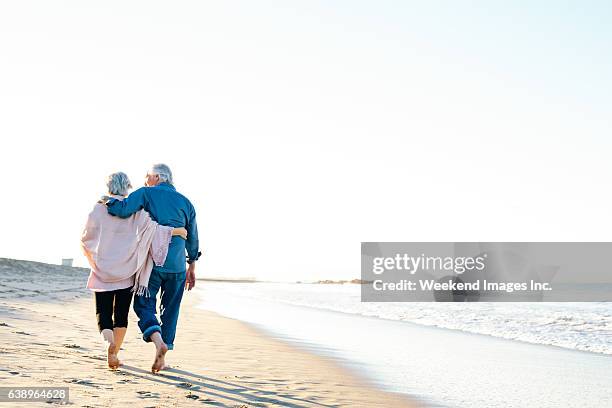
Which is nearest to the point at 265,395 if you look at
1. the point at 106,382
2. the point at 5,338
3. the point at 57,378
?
the point at 106,382

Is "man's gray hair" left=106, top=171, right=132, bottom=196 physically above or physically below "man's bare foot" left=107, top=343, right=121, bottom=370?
above

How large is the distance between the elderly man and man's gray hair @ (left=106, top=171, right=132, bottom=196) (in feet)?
0.40

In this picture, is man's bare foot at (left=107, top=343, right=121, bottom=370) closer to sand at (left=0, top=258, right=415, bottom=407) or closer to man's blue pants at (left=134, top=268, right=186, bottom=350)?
sand at (left=0, top=258, right=415, bottom=407)

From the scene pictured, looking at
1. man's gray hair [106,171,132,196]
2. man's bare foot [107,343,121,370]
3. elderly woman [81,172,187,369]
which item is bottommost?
man's bare foot [107,343,121,370]

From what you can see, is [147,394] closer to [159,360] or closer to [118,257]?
[159,360]

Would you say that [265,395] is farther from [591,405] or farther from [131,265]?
[591,405]

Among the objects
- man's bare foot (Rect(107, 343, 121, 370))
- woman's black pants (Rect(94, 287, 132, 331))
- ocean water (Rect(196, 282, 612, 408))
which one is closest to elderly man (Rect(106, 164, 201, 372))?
woman's black pants (Rect(94, 287, 132, 331))

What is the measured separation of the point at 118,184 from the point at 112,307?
1.13 m

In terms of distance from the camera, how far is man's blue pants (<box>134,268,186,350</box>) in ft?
18.0

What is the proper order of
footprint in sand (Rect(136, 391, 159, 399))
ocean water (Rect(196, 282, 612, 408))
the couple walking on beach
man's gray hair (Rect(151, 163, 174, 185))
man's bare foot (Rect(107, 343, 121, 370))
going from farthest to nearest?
1. man's gray hair (Rect(151, 163, 174, 185))
2. ocean water (Rect(196, 282, 612, 408))
3. the couple walking on beach
4. man's bare foot (Rect(107, 343, 121, 370))
5. footprint in sand (Rect(136, 391, 159, 399))

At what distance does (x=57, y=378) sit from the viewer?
14.9ft

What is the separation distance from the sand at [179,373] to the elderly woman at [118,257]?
0.45 meters

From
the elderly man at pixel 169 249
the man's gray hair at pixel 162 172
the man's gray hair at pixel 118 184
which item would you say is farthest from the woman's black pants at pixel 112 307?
the man's gray hair at pixel 162 172

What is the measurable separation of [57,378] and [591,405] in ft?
14.5
